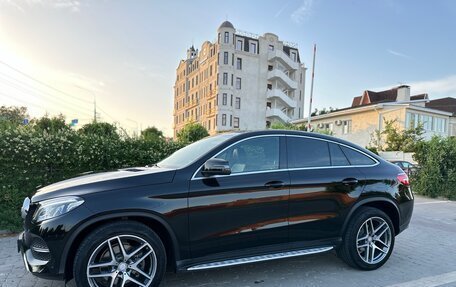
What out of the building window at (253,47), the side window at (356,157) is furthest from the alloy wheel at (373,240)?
the building window at (253,47)

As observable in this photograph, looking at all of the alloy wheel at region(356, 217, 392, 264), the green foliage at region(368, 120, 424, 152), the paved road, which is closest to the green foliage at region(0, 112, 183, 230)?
the paved road

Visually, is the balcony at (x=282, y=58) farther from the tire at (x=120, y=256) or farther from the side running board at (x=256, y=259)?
the tire at (x=120, y=256)

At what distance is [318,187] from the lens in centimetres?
404

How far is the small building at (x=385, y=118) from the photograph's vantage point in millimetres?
30766

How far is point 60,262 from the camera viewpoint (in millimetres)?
3020

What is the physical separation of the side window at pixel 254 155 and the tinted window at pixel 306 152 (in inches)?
7.7

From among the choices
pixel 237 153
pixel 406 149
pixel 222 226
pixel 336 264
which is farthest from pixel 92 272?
pixel 406 149

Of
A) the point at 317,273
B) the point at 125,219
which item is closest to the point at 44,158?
the point at 125,219

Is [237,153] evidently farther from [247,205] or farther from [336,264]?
[336,264]

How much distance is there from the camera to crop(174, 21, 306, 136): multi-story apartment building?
161ft

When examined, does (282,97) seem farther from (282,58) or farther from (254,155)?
(254,155)

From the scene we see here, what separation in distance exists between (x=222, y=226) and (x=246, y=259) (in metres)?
0.47

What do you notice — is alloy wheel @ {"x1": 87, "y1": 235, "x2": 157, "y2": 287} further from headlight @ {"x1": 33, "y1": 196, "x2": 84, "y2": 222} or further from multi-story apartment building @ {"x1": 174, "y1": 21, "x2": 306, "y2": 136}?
multi-story apartment building @ {"x1": 174, "y1": 21, "x2": 306, "y2": 136}

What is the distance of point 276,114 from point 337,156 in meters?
44.9
